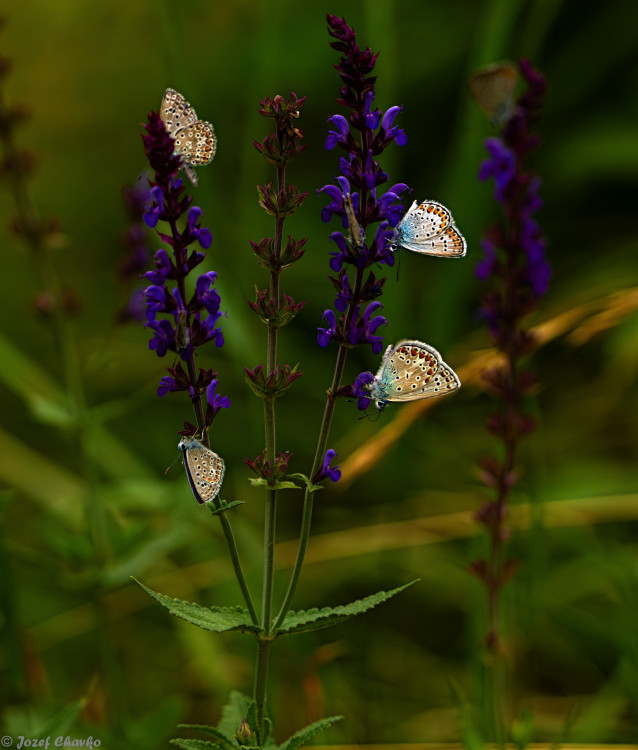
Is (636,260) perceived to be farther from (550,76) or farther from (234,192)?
(234,192)

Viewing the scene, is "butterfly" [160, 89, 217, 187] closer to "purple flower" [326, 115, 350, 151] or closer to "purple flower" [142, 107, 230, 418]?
"purple flower" [142, 107, 230, 418]

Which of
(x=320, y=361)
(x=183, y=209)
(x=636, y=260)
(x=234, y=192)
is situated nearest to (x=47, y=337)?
(x=234, y=192)

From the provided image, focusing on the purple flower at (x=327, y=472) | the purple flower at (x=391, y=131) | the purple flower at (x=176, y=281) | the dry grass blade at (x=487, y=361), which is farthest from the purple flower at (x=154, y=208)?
the dry grass blade at (x=487, y=361)

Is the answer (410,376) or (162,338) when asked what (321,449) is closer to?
(410,376)

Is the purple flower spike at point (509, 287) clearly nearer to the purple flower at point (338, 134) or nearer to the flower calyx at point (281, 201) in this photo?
the purple flower at point (338, 134)

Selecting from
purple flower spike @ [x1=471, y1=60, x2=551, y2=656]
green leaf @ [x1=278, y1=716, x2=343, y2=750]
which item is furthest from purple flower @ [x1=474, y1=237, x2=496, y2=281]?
green leaf @ [x1=278, y1=716, x2=343, y2=750]

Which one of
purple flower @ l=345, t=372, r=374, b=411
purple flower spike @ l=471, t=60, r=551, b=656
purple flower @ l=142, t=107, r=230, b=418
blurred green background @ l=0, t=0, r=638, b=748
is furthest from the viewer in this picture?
blurred green background @ l=0, t=0, r=638, b=748
